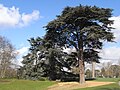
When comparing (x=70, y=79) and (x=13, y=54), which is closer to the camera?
(x=70, y=79)

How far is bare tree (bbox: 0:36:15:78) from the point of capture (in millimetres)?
57656

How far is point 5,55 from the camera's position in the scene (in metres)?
58.1

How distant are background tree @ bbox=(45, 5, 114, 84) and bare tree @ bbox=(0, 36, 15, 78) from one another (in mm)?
16453

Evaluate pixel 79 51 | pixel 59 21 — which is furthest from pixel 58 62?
pixel 59 21

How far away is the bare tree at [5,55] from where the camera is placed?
57656mm

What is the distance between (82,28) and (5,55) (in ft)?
74.3

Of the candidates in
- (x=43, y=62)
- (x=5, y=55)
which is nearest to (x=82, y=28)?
(x=43, y=62)

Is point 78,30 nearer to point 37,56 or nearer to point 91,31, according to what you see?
point 91,31

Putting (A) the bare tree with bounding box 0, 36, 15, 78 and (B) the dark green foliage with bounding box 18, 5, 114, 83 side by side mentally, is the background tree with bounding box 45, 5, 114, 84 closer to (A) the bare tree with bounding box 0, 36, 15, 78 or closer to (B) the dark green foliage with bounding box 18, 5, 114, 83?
(B) the dark green foliage with bounding box 18, 5, 114, 83

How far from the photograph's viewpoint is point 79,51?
42.2 m

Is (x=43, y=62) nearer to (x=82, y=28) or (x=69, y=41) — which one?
(x=69, y=41)

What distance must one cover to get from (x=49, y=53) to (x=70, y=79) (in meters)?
5.92

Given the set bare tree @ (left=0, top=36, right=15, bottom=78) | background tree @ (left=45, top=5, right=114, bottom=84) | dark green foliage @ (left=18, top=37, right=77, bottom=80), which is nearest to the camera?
background tree @ (left=45, top=5, right=114, bottom=84)

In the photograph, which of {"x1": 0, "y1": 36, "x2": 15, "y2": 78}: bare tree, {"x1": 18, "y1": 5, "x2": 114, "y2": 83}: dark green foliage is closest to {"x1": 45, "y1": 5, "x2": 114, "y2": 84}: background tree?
{"x1": 18, "y1": 5, "x2": 114, "y2": 83}: dark green foliage
